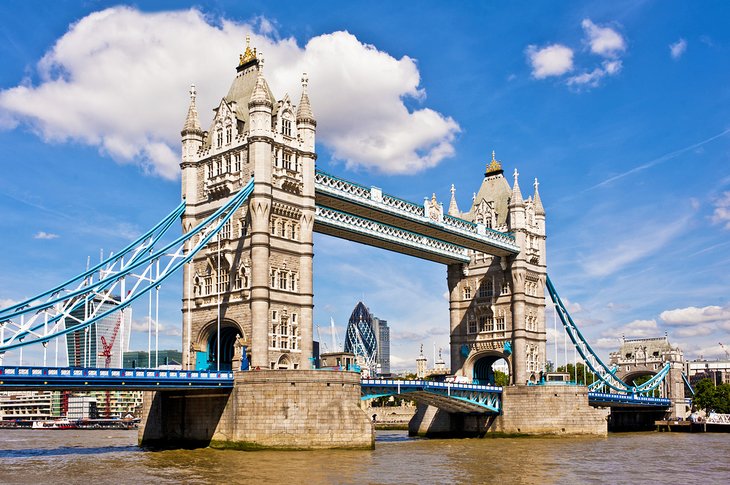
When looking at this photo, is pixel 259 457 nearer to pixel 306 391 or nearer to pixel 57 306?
pixel 306 391

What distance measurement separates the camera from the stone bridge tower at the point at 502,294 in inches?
3400

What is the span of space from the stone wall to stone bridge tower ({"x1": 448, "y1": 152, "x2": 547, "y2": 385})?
439cm

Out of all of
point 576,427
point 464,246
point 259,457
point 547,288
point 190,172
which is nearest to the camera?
point 259,457

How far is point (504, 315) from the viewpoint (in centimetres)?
8750

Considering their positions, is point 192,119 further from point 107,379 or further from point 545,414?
point 545,414

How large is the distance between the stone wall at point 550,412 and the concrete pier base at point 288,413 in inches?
1109

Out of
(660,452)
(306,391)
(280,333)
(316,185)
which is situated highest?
(316,185)

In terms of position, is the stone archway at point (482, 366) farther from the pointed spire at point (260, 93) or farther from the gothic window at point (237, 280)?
the pointed spire at point (260, 93)

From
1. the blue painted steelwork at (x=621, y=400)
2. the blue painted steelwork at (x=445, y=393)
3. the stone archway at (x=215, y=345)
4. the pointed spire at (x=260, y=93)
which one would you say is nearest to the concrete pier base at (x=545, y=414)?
the blue painted steelwork at (x=445, y=393)

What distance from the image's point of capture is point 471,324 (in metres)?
90.3

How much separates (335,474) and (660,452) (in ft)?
99.4

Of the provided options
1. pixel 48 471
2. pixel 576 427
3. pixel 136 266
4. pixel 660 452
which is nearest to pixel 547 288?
pixel 576 427

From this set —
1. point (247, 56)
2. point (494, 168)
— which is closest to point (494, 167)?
point (494, 168)

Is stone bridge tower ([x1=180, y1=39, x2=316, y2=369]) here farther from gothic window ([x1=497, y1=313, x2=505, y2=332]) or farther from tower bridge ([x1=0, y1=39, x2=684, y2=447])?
gothic window ([x1=497, y1=313, x2=505, y2=332])
